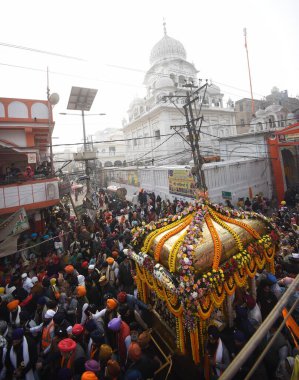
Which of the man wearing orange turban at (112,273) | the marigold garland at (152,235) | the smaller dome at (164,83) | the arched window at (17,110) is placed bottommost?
the man wearing orange turban at (112,273)

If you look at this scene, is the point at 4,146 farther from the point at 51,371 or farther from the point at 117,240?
the point at 51,371

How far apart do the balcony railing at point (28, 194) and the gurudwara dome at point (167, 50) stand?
103 ft

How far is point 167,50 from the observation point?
1391 inches

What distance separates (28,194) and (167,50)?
110 ft

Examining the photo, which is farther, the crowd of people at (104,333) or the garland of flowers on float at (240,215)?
the garland of flowers on float at (240,215)

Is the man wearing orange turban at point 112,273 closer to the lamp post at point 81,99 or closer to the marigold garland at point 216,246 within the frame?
the marigold garland at point 216,246

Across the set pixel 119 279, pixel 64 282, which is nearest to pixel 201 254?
pixel 119 279

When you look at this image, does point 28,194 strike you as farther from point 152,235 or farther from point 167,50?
point 167,50

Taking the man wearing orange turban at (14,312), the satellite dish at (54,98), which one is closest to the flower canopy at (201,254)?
the man wearing orange turban at (14,312)

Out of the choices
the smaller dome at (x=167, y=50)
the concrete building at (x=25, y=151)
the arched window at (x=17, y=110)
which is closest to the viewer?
the concrete building at (x=25, y=151)

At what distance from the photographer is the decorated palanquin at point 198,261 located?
12.5ft

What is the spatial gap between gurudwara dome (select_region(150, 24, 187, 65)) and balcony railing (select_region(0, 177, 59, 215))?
103 feet

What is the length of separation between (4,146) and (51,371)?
11372mm

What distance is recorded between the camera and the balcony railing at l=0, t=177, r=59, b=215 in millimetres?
10897
